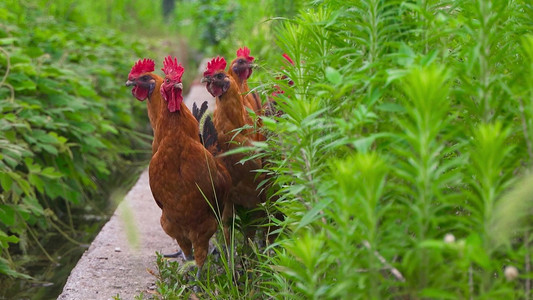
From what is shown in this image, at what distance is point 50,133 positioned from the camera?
216 inches

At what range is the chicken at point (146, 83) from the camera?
418cm

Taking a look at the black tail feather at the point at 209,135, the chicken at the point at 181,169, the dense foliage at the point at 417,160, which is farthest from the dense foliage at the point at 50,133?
the dense foliage at the point at 417,160

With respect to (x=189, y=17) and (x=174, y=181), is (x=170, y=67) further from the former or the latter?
(x=189, y=17)

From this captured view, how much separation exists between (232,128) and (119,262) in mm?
1135

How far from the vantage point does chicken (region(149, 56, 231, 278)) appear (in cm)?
365

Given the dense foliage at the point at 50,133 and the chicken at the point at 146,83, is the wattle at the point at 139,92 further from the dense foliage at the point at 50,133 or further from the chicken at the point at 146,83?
the dense foliage at the point at 50,133

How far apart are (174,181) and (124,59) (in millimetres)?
5779

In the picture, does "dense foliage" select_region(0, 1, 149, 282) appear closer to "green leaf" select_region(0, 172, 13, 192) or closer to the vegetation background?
"green leaf" select_region(0, 172, 13, 192)

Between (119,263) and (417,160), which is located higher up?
(417,160)

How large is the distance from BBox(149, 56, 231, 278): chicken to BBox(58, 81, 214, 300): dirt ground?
0.78ft

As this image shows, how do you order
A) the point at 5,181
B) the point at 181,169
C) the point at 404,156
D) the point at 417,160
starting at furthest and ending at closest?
the point at 5,181 → the point at 181,169 → the point at 404,156 → the point at 417,160

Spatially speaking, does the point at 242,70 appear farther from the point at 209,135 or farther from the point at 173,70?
the point at 173,70

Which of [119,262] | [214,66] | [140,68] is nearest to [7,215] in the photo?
[119,262]

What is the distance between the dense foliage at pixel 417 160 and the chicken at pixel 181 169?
1.04 meters
